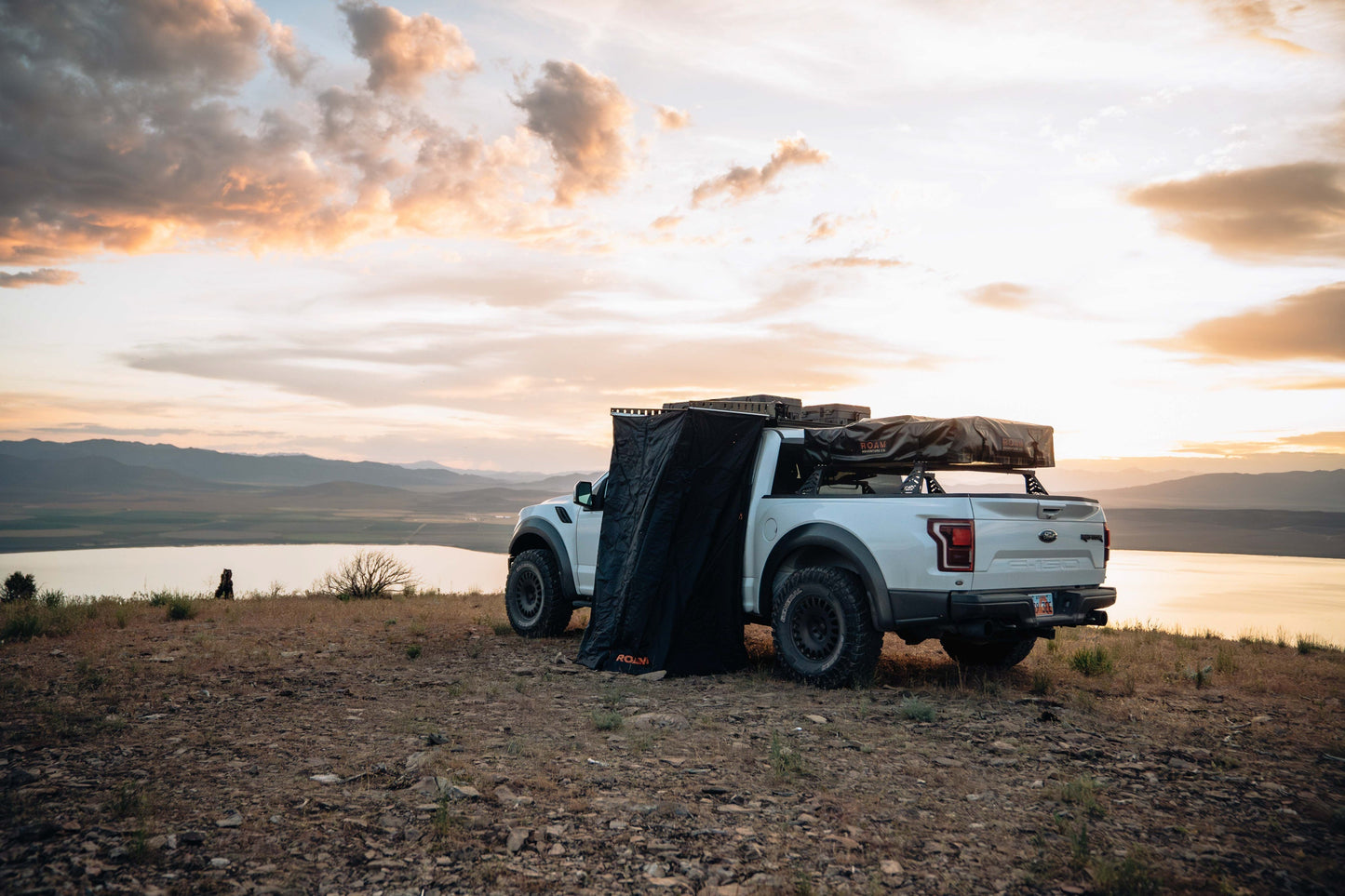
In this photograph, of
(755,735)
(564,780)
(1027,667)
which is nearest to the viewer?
(564,780)

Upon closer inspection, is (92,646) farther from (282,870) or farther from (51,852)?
(282,870)

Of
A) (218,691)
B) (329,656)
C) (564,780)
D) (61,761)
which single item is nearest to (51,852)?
(61,761)

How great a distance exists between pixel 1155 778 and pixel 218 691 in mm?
6931

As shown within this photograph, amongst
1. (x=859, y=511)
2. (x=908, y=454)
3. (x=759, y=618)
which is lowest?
(x=759, y=618)

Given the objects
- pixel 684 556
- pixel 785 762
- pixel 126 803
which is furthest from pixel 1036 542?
pixel 126 803

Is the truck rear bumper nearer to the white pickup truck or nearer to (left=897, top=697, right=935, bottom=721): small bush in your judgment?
the white pickup truck

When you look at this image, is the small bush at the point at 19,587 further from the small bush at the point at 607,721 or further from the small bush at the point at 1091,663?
the small bush at the point at 1091,663

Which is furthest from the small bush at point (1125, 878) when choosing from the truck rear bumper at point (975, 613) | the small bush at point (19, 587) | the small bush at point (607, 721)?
the small bush at point (19, 587)

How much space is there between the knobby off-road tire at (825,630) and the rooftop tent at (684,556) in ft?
2.14

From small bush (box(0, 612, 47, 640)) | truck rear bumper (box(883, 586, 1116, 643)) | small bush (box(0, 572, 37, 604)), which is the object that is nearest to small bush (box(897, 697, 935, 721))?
truck rear bumper (box(883, 586, 1116, 643))

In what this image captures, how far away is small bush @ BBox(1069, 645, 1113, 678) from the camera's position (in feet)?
27.8

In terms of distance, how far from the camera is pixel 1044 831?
14.2 ft

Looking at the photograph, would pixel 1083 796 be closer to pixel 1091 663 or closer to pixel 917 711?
pixel 917 711

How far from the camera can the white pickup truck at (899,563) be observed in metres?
6.88
